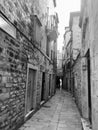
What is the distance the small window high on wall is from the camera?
8.56ft

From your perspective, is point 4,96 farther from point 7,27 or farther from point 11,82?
point 7,27

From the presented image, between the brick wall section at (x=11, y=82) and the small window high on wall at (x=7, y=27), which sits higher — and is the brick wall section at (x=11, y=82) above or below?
below

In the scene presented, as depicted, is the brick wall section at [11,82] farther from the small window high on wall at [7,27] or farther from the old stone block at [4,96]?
Answer: the small window high on wall at [7,27]

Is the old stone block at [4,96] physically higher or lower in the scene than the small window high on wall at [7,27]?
lower

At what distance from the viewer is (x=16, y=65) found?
3416 millimetres

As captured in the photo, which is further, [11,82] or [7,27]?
[11,82]

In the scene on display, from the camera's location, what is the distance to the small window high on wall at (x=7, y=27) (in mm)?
2609

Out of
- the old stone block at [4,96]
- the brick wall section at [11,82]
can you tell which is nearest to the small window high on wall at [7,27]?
the brick wall section at [11,82]

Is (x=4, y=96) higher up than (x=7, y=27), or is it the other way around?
(x=7, y=27)

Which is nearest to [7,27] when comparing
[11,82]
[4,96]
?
[11,82]

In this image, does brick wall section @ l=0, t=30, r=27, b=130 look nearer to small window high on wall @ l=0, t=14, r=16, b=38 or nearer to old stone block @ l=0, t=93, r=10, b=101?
old stone block @ l=0, t=93, r=10, b=101

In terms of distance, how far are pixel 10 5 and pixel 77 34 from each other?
33.1 feet

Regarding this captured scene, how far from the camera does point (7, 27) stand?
282 centimetres

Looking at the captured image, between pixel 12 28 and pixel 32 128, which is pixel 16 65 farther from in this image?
pixel 32 128
